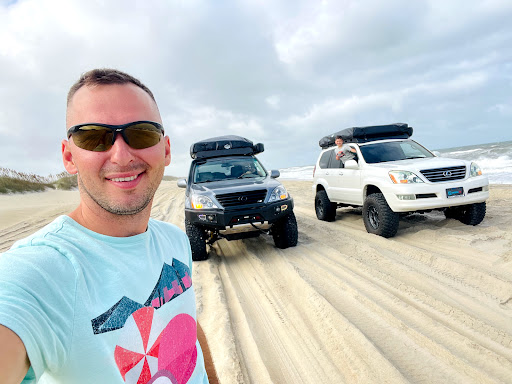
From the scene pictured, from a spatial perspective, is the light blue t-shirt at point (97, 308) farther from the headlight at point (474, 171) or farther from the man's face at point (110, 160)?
the headlight at point (474, 171)

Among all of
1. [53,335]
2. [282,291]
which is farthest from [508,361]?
[53,335]

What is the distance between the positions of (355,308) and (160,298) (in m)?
2.59

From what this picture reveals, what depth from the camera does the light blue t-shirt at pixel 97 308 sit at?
77 cm

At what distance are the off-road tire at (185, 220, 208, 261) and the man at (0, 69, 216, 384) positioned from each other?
3.65m

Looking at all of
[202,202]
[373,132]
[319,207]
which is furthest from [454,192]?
[202,202]

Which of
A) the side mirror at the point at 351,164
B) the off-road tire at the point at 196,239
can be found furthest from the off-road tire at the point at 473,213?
the off-road tire at the point at 196,239

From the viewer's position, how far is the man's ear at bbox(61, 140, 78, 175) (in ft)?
3.81

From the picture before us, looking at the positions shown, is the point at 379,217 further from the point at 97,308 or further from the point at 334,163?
the point at 97,308

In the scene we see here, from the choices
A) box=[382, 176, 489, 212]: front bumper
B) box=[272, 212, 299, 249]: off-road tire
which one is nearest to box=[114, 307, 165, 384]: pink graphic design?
box=[272, 212, 299, 249]: off-road tire

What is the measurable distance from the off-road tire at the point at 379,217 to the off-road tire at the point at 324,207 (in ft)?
5.12

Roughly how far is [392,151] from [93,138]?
645 cm

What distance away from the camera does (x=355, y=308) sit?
3168 mm

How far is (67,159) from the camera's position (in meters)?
1.18

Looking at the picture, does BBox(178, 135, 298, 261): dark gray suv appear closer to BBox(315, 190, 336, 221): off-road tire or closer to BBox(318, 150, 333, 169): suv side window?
BBox(315, 190, 336, 221): off-road tire
